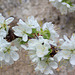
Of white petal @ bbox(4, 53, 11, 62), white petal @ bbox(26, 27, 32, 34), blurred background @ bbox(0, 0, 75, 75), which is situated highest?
white petal @ bbox(26, 27, 32, 34)

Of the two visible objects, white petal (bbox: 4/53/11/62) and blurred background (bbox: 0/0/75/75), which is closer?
white petal (bbox: 4/53/11/62)

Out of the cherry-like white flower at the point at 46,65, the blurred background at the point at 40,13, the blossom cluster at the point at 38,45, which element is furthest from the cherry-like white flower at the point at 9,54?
the blurred background at the point at 40,13

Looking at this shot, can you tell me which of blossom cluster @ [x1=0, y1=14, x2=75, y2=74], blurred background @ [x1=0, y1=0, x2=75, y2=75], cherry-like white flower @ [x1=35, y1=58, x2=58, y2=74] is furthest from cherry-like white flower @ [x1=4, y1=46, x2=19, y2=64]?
blurred background @ [x1=0, y1=0, x2=75, y2=75]

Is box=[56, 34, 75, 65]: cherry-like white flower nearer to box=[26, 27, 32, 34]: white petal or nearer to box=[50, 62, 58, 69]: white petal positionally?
box=[50, 62, 58, 69]: white petal

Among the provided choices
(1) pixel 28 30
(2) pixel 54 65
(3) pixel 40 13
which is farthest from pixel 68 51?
(3) pixel 40 13

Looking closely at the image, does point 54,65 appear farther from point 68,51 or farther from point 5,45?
point 5,45

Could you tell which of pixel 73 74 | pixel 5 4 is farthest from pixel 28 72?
pixel 5 4

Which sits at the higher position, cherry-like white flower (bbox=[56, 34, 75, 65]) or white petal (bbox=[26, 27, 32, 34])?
white petal (bbox=[26, 27, 32, 34])

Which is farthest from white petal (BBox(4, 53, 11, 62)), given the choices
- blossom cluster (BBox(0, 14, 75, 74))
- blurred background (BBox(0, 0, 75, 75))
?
blurred background (BBox(0, 0, 75, 75))
